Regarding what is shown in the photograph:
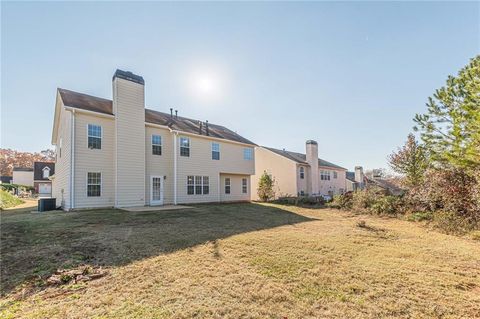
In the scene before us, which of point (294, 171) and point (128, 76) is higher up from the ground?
point (128, 76)

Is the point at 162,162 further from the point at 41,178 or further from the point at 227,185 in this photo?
the point at 41,178

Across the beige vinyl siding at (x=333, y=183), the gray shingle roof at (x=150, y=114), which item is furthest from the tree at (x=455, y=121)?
the beige vinyl siding at (x=333, y=183)

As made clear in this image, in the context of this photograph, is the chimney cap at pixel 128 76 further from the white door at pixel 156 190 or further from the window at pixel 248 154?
the window at pixel 248 154

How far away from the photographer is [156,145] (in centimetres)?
1598

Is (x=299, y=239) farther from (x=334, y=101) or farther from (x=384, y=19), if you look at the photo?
(x=334, y=101)

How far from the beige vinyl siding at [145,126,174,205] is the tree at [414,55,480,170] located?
46.5ft

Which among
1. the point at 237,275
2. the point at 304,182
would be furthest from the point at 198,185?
the point at 237,275

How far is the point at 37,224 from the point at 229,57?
1045 cm

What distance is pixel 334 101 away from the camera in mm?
14906

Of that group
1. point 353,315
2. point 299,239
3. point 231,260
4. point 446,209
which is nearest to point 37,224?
point 231,260

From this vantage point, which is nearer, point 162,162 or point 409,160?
point 162,162

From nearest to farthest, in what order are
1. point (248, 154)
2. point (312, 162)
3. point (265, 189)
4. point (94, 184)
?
1. point (94, 184)
2. point (265, 189)
3. point (248, 154)
4. point (312, 162)

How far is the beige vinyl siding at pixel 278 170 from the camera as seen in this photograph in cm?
2544

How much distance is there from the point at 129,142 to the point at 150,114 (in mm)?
4195
